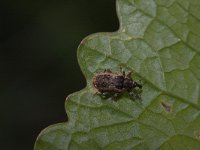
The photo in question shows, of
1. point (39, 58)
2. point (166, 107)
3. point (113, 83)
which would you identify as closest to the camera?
point (166, 107)

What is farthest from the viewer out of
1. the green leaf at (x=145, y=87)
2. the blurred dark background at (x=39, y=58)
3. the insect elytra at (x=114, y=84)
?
the blurred dark background at (x=39, y=58)

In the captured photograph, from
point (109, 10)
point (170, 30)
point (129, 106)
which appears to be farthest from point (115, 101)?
point (109, 10)

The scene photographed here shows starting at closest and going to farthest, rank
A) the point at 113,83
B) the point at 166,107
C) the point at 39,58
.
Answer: the point at 166,107
the point at 113,83
the point at 39,58

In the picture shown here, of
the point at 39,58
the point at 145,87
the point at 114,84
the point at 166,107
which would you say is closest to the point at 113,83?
the point at 114,84

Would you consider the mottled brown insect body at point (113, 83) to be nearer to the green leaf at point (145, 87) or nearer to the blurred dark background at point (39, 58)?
the green leaf at point (145, 87)

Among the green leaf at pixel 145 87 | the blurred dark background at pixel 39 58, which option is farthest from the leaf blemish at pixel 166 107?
the blurred dark background at pixel 39 58

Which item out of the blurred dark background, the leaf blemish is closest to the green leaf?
the leaf blemish

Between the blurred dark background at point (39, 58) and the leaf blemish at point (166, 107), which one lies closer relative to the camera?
the leaf blemish at point (166, 107)

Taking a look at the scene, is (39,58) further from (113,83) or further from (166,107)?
(166,107)
